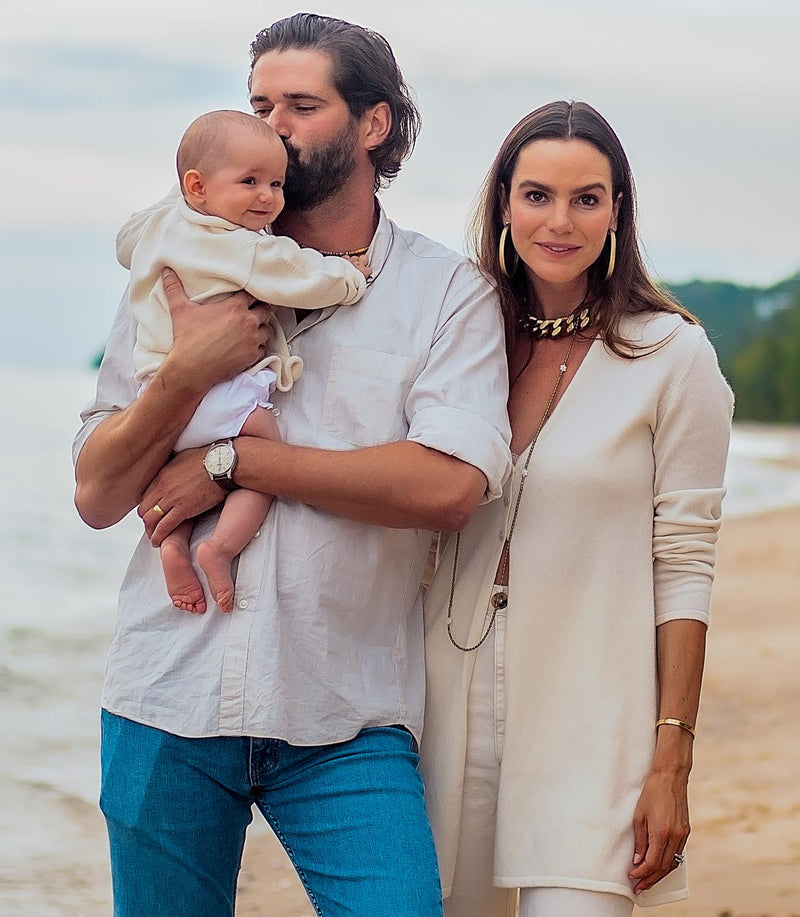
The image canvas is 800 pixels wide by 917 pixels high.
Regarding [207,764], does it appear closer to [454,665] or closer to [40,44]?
[454,665]

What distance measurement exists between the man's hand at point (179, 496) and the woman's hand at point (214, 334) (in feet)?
0.48

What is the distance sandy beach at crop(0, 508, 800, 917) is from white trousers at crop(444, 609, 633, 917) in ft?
6.96

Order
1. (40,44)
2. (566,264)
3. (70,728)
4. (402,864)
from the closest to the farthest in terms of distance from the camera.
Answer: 1. (402,864)
2. (566,264)
3. (70,728)
4. (40,44)

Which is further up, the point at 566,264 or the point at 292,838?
the point at 566,264

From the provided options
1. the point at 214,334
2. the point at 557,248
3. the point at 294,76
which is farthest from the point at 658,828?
the point at 294,76

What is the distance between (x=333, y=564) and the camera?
230 cm

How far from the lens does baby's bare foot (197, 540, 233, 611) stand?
222cm

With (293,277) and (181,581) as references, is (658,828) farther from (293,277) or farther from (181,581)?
(293,277)

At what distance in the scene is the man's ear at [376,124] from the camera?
2.59 metres

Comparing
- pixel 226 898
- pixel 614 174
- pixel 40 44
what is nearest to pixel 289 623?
pixel 226 898

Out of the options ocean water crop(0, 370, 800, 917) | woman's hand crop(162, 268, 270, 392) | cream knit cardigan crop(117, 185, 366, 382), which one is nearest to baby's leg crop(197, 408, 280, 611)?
woman's hand crop(162, 268, 270, 392)

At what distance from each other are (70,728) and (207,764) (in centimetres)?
635

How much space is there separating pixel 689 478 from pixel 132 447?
3.44ft

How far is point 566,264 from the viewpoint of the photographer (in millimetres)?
2535
